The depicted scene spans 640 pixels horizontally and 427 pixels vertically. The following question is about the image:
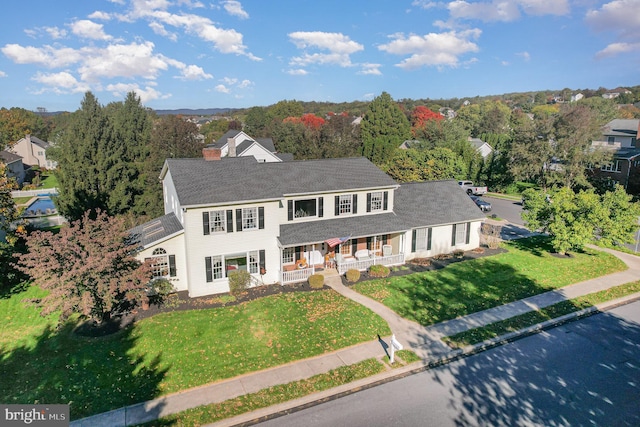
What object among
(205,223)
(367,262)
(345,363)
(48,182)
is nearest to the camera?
(345,363)

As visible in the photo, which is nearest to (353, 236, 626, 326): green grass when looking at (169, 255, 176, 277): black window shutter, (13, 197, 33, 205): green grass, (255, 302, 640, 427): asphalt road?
(255, 302, 640, 427): asphalt road

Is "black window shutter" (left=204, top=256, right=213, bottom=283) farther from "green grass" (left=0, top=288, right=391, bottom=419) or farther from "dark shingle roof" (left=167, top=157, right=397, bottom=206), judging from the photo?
"dark shingle roof" (left=167, top=157, right=397, bottom=206)

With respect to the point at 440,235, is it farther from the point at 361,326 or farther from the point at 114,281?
the point at 114,281

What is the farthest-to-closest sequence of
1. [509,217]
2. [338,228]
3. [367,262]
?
[509,217] → [367,262] → [338,228]

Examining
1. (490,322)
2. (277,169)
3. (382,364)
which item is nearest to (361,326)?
(382,364)

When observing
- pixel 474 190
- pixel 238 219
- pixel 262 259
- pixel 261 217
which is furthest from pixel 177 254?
pixel 474 190

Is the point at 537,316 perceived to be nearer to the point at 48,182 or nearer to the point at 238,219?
the point at 238,219

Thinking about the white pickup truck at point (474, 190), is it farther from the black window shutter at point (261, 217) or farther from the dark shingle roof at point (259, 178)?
the black window shutter at point (261, 217)

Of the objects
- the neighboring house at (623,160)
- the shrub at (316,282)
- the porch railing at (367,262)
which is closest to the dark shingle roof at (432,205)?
the porch railing at (367,262)
